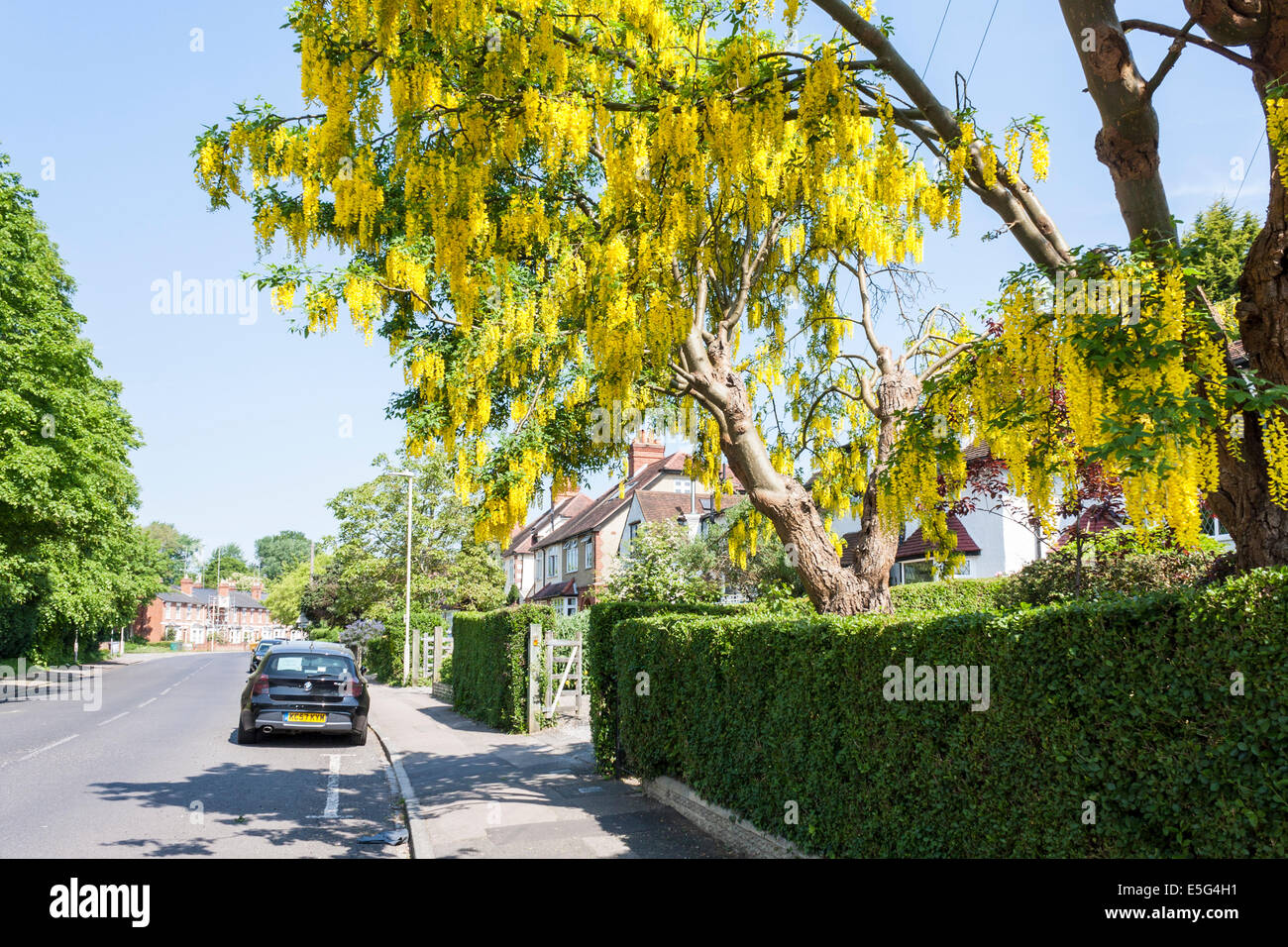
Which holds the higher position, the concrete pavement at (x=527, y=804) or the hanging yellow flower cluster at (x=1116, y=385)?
the hanging yellow flower cluster at (x=1116, y=385)

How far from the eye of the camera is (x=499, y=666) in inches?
676

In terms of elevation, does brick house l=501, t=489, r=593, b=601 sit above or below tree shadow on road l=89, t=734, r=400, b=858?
above

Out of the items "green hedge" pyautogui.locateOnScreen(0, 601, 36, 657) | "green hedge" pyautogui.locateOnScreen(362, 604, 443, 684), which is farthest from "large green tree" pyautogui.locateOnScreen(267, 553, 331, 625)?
"green hedge" pyautogui.locateOnScreen(362, 604, 443, 684)

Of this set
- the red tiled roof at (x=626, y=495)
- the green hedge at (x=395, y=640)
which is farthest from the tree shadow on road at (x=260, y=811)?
the red tiled roof at (x=626, y=495)

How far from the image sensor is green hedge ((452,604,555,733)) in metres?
16.1

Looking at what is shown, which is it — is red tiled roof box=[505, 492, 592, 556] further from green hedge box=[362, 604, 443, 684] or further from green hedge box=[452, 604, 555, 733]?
green hedge box=[452, 604, 555, 733]

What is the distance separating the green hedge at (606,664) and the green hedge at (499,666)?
150 inches

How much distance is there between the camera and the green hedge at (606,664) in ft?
37.4

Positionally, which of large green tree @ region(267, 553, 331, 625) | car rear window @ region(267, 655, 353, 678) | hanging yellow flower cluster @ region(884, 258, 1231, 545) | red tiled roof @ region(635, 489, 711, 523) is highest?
red tiled roof @ region(635, 489, 711, 523)

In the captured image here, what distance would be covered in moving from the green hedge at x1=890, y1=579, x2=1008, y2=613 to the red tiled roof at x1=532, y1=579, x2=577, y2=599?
30.5m

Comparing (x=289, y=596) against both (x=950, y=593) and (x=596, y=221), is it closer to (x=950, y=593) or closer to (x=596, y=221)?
(x=950, y=593)

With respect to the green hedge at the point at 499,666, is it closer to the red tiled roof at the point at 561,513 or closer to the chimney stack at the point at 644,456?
the chimney stack at the point at 644,456
